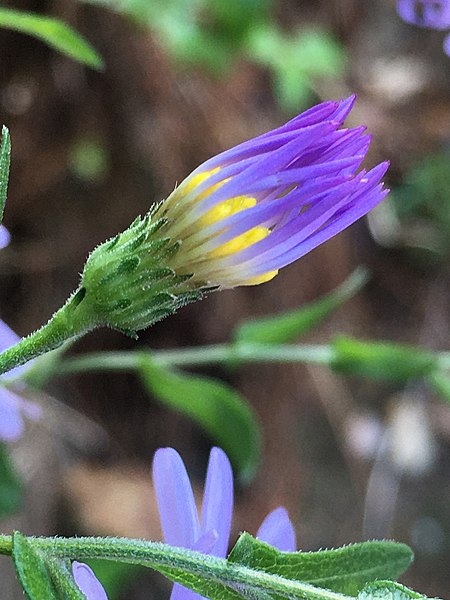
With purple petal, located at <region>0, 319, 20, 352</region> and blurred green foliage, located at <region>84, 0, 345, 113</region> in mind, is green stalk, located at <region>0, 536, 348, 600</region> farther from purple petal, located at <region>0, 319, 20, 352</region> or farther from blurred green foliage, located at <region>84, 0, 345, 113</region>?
blurred green foliage, located at <region>84, 0, 345, 113</region>

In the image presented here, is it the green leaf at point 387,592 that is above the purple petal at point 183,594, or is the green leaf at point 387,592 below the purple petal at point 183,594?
above

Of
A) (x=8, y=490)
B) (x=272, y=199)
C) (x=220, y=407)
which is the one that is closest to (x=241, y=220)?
(x=272, y=199)

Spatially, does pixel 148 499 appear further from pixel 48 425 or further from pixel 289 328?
pixel 289 328

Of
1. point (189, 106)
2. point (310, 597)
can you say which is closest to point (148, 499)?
point (189, 106)

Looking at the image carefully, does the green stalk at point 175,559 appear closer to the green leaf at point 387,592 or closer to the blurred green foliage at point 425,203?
the green leaf at point 387,592

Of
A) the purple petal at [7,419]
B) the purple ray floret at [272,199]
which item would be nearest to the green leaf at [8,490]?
the purple petal at [7,419]

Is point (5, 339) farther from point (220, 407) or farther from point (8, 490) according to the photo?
point (220, 407)
